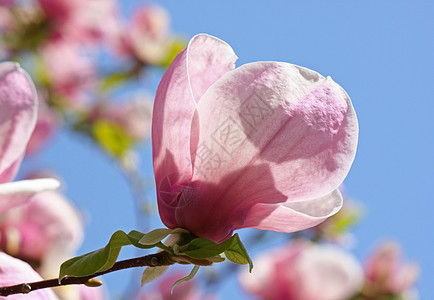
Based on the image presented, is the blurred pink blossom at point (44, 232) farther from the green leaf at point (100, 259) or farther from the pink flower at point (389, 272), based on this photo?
the pink flower at point (389, 272)

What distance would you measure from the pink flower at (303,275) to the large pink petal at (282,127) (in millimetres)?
973

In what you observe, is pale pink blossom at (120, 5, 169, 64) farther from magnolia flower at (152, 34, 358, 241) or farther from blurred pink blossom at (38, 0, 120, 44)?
magnolia flower at (152, 34, 358, 241)

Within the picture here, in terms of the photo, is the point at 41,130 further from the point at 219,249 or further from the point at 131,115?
the point at 219,249

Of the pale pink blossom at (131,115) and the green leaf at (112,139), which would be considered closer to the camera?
the green leaf at (112,139)

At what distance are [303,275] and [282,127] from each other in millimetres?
1037

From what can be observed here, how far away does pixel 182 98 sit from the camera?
1.61 ft

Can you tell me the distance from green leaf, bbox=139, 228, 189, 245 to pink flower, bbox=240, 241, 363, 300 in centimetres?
98

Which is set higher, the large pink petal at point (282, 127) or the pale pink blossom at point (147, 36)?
the large pink petal at point (282, 127)

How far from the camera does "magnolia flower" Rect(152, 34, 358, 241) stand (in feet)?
1.52

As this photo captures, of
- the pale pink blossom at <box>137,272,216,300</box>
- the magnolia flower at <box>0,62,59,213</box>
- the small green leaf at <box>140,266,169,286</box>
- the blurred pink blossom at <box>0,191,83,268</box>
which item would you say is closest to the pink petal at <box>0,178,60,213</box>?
the magnolia flower at <box>0,62,59,213</box>

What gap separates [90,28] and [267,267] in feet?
2.87

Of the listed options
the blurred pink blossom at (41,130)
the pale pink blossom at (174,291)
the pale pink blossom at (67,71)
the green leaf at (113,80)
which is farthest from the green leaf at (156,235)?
the green leaf at (113,80)

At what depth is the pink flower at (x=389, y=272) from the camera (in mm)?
1729

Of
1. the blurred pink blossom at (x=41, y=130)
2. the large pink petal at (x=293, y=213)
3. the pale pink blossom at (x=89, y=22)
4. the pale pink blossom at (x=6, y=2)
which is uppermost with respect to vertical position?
the large pink petal at (x=293, y=213)
